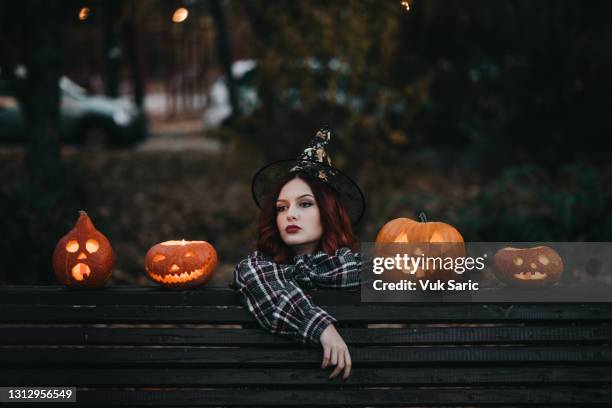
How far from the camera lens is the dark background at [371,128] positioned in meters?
6.84

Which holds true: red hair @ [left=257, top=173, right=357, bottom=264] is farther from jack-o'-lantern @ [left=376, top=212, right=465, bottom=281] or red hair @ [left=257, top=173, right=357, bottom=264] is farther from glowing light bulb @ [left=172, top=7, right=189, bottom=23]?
glowing light bulb @ [left=172, top=7, right=189, bottom=23]

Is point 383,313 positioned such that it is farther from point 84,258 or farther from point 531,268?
point 84,258

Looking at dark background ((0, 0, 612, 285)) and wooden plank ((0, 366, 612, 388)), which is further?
dark background ((0, 0, 612, 285))

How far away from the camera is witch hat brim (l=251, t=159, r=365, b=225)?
3283 millimetres

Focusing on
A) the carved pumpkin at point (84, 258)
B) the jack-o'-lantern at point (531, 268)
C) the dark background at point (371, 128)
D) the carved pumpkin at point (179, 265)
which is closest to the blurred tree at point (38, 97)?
the dark background at point (371, 128)

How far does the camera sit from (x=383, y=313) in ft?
9.70

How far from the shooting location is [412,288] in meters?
3.11

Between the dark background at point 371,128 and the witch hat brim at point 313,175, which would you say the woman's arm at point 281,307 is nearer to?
the witch hat brim at point 313,175

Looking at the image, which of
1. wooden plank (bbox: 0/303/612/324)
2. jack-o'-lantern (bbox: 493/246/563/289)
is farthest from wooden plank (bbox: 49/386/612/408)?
jack-o'-lantern (bbox: 493/246/563/289)

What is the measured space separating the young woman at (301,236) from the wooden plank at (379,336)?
8cm

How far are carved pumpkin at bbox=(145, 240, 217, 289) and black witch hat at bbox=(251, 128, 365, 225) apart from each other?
346mm

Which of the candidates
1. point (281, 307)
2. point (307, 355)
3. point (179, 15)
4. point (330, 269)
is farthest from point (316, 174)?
point (179, 15)

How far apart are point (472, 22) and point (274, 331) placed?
31.5 ft

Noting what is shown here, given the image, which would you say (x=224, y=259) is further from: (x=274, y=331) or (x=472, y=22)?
(x=472, y=22)
